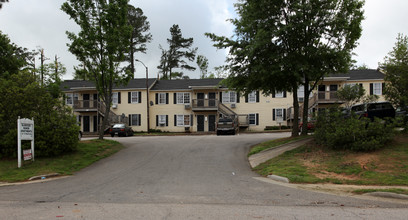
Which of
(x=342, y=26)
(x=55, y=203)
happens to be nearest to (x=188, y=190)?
(x=55, y=203)

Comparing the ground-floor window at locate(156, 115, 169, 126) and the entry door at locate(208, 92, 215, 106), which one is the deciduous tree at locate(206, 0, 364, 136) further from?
the ground-floor window at locate(156, 115, 169, 126)

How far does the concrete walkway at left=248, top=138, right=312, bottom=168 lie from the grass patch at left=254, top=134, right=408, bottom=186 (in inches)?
24.5

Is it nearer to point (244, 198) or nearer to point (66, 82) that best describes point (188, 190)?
point (244, 198)

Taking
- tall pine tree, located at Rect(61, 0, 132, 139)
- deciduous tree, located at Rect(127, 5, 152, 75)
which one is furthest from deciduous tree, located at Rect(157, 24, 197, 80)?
tall pine tree, located at Rect(61, 0, 132, 139)

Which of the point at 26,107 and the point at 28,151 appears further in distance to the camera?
the point at 26,107

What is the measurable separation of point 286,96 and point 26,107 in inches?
1119

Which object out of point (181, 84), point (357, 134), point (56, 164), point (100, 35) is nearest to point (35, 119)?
point (56, 164)

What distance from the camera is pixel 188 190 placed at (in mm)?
8562

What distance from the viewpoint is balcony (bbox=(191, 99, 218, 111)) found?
36.5 m

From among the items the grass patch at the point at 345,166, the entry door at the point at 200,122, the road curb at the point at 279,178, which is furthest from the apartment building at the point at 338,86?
the road curb at the point at 279,178

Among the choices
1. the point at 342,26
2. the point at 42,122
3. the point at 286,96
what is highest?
the point at 342,26

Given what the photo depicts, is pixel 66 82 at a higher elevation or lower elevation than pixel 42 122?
higher

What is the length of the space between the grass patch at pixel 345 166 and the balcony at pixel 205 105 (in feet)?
76.3

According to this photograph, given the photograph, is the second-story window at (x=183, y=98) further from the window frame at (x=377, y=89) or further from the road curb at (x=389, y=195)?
the road curb at (x=389, y=195)
